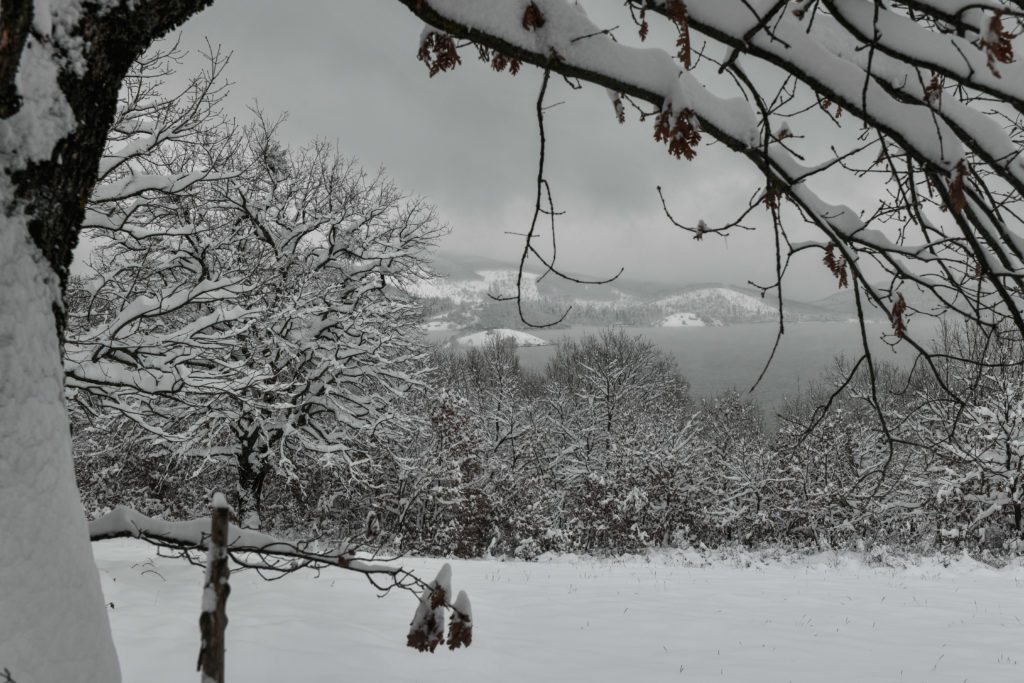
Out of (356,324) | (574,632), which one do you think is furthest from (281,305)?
(574,632)

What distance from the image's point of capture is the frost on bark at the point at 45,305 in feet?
3.66

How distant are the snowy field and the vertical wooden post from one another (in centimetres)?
327

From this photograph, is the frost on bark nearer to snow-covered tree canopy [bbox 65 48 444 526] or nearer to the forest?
the forest

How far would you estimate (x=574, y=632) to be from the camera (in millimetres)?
5867

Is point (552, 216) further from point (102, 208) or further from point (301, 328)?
point (301, 328)

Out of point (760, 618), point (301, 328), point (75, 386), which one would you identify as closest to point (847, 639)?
point (760, 618)

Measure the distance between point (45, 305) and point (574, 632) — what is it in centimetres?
576

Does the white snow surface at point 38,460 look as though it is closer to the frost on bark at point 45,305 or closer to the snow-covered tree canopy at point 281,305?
the frost on bark at point 45,305

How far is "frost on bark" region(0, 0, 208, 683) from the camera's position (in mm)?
1115

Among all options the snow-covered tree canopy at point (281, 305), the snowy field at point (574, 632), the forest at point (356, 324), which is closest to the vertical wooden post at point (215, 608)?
the forest at point (356, 324)

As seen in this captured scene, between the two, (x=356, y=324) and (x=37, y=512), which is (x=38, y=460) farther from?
(x=356, y=324)

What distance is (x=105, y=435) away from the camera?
1280 cm

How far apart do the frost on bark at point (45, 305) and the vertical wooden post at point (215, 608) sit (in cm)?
51

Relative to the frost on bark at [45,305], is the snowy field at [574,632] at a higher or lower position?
lower
